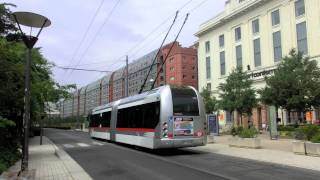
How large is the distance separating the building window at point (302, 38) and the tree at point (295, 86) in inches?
390

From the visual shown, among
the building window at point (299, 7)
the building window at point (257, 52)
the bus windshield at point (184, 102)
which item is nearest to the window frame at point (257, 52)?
the building window at point (257, 52)

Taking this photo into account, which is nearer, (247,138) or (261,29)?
(247,138)

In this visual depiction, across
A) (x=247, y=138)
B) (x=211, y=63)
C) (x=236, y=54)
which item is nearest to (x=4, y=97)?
(x=247, y=138)

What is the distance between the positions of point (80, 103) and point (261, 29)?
99.8 metres

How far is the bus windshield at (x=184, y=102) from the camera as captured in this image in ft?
60.4

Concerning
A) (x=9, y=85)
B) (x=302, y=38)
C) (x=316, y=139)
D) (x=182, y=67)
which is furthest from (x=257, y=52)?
(x=182, y=67)

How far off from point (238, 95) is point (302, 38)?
1094cm

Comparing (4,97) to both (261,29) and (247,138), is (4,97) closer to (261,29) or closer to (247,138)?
(247,138)

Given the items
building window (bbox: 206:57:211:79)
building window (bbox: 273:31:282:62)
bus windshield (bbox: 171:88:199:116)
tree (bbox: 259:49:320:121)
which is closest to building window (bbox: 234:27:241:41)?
building window (bbox: 273:31:282:62)

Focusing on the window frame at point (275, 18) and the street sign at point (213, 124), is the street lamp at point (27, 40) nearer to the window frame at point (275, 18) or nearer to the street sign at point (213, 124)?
the street sign at point (213, 124)

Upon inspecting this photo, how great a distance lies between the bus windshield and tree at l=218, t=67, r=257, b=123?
20.2m

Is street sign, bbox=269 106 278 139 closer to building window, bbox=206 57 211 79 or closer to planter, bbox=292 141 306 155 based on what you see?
planter, bbox=292 141 306 155

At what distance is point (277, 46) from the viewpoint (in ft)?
155

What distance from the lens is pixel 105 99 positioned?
134250 millimetres
